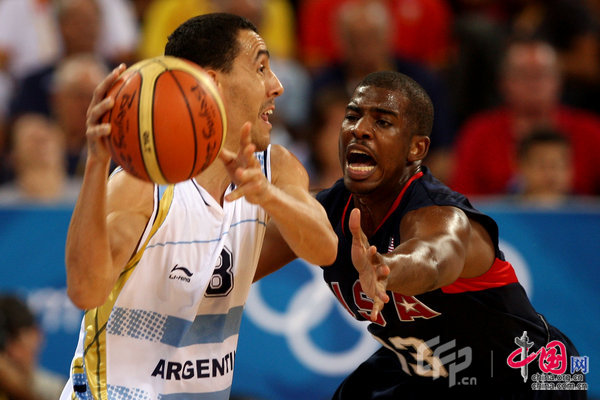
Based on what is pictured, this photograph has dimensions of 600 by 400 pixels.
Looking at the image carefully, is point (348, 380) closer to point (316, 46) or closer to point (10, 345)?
point (10, 345)

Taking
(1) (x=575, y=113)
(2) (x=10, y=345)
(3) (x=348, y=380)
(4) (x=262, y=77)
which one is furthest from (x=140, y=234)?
(1) (x=575, y=113)

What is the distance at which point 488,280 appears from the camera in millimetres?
4168

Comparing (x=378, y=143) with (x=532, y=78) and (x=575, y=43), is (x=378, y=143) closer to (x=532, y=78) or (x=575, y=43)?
(x=532, y=78)

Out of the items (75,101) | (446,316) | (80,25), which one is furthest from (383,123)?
(80,25)

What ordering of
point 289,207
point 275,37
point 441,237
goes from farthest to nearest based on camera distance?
point 275,37 < point 441,237 < point 289,207

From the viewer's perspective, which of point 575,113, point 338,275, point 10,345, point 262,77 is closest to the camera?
point 262,77

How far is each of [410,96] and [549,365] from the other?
1.53m

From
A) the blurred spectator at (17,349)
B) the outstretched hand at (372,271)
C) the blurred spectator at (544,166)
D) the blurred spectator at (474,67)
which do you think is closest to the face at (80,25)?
the blurred spectator at (17,349)

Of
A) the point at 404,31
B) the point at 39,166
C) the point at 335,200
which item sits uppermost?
the point at 404,31

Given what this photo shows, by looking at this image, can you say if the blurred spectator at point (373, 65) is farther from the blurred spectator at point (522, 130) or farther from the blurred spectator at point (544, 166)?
the blurred spectator at point (544, 166)

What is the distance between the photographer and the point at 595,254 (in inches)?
255

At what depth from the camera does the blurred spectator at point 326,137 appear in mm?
7500

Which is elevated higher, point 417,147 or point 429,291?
point 417,147

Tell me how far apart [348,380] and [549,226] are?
8.32 ft
